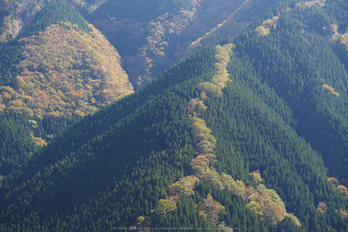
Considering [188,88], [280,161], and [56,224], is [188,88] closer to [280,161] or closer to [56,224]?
[280,161]

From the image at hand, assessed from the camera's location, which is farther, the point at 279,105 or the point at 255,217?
the point at 279,105

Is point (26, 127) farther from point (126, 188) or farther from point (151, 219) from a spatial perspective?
point (151, 219)

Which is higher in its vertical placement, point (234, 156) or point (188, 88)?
point (188, 88)

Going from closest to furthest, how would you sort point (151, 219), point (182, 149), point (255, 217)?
1. point (151, 219)
2. point (255, 217)
3. point (182, 149)

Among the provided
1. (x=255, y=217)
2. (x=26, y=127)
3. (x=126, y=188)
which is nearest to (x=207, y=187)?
(x=255, y=217)

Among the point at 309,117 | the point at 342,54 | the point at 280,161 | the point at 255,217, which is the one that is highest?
the point at 342,54

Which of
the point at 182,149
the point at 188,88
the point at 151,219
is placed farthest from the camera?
the point at 188,88
